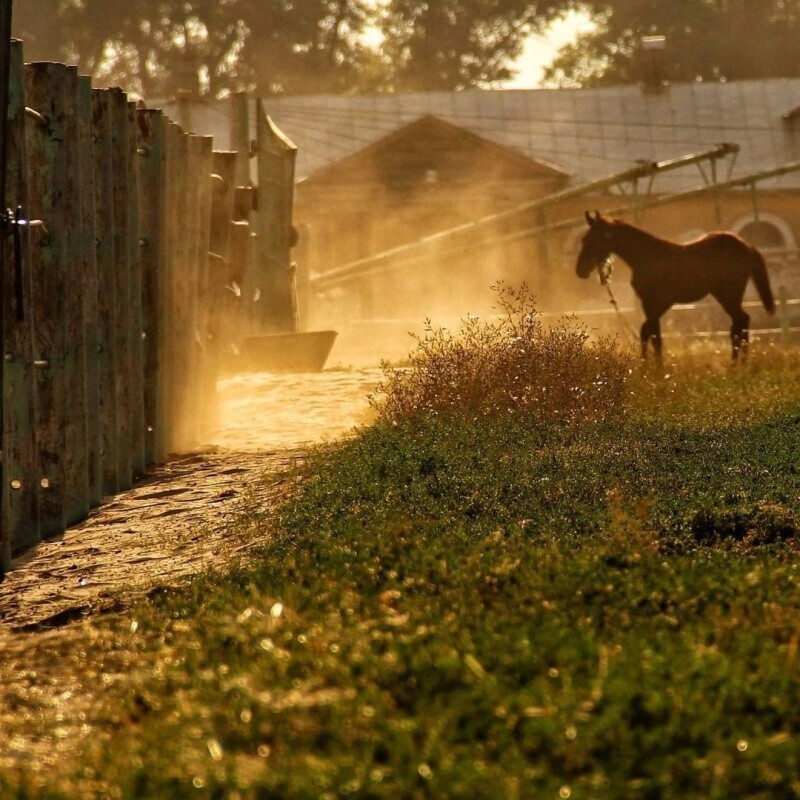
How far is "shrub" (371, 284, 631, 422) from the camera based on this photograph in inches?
398

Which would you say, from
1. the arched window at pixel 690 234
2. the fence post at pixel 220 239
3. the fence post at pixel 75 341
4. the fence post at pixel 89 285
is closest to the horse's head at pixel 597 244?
the fence post at pixel 220 239

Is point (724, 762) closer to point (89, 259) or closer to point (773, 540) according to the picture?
point (773, 540)

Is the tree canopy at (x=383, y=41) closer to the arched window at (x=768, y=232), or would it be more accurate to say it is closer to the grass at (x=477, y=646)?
the arched window at (x=768, y=232)

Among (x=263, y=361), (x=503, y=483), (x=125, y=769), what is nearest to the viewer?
(x=125, y=769)

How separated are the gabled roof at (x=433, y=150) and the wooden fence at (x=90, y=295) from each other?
77.5 ft

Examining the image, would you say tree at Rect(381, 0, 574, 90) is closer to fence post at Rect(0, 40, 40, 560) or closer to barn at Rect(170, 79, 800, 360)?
barn at Rect(170, 79, 800, 360)

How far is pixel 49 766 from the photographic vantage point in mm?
4070

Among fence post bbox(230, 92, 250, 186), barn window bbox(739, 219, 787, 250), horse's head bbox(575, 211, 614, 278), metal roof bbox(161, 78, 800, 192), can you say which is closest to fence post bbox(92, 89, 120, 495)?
horse's head bbox(575, 211, 614, 278)

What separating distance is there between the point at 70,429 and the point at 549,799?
4.64m

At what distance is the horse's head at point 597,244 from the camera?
555 inches

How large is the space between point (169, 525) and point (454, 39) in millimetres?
46415

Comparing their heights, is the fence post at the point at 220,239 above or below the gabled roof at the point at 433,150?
below

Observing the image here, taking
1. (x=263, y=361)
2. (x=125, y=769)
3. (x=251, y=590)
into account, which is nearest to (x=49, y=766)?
(x=125, y=769)

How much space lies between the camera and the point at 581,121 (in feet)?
118
